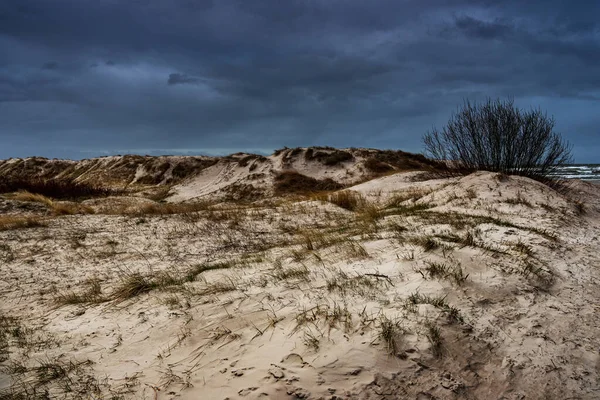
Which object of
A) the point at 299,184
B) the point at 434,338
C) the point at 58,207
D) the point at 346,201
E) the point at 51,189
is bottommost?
the point at 434,338

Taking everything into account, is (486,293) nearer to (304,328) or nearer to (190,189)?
(304,328)

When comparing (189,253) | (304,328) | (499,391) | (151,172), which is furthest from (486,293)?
(151,172)

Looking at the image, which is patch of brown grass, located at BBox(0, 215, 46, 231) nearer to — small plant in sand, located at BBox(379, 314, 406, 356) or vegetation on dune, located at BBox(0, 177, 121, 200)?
small plant in sand, located at BBox(379, 314, 406, 356)

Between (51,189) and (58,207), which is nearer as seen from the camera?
(58,207)

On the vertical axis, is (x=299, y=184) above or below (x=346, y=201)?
above

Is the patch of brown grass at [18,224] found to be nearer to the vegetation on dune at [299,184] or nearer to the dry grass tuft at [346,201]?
the dry grass tuft at [346,201]

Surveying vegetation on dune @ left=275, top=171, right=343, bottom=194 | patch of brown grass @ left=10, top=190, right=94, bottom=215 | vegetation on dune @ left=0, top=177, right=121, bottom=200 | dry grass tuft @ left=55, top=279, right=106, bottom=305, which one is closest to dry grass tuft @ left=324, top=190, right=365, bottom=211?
dry grass tuft @ left=55, top=279, right=106, bottom=305

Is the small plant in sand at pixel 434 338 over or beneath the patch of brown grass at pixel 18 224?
beneath

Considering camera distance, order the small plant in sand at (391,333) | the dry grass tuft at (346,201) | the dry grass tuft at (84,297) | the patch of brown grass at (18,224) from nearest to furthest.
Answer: the small plant in sand at (391,333)
the dry grass tuft at (84,297)
the patch of brown grass at (18,224)
the dry grass tuft at (346,201)

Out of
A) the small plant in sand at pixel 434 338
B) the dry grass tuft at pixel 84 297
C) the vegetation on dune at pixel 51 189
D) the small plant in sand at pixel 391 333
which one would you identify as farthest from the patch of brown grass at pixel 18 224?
the vegetation on dune at pixel 51 189

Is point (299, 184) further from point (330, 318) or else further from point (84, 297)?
point (330, 318)

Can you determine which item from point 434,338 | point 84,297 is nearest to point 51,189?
point 84,297

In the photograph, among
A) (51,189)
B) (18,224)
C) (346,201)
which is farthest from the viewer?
(51,189)

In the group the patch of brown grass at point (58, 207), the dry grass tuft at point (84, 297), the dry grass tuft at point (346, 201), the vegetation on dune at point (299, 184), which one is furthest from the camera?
the vegetation on dune at point (299, 184)
